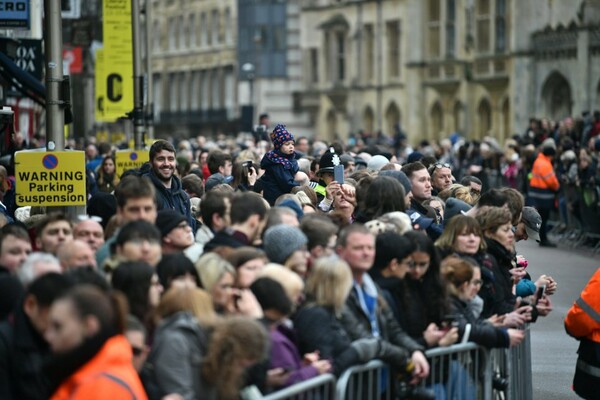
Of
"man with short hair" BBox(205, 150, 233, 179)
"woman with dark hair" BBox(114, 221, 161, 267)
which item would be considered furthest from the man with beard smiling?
"woman with dark hair" BBox(114, 221, 161, 267)

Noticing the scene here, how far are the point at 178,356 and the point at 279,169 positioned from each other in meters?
9.64

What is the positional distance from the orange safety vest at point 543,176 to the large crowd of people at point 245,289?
621 inches

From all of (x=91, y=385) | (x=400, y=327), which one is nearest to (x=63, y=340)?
(x=91, y=385)

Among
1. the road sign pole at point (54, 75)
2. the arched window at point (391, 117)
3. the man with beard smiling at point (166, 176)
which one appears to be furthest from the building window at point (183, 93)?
the man with beard smiling at point (166, 176)

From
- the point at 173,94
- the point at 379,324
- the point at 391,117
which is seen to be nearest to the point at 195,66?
the point at 173,94

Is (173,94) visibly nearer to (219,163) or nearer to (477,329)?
(219,163)

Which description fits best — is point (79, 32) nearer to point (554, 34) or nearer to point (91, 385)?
point (554, 34)

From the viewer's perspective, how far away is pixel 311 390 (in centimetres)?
905

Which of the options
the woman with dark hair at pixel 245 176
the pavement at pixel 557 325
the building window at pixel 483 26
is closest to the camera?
the pavement at pixel 557 325

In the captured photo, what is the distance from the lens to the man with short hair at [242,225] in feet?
35.8

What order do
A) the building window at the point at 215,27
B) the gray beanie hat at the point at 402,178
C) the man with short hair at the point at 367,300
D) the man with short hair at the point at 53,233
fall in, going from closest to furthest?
the man with short hair at the point at 367,300 → the man with short hair at the point at 53,233 → the gray beanie hat at the point at 402,178 → the building window at the point at 215,27

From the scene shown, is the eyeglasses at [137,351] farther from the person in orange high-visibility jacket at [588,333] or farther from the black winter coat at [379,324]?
the person in orange high-visibility jacket at [588,333]

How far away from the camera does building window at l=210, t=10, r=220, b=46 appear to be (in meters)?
88.3

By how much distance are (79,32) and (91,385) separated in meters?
28.4
